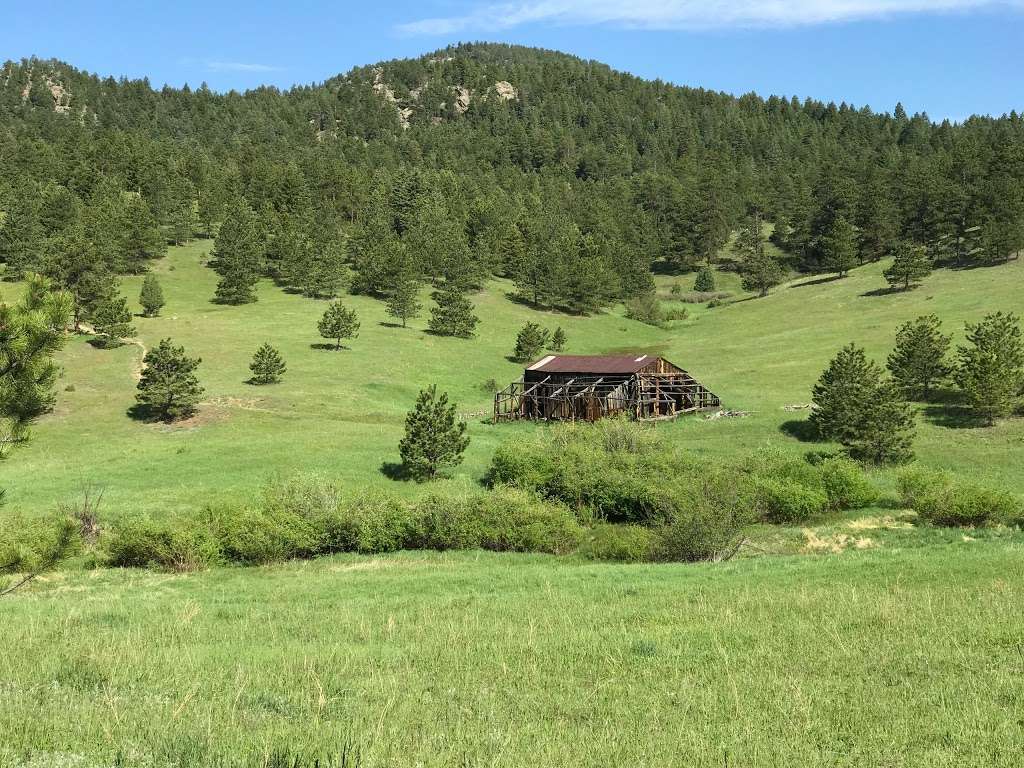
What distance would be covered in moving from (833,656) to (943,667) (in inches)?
59.7

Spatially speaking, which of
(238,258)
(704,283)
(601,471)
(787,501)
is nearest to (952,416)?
(787,501)

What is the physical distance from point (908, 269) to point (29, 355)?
110m

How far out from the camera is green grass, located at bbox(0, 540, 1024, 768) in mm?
8211

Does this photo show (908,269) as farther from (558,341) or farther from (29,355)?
(29,355)

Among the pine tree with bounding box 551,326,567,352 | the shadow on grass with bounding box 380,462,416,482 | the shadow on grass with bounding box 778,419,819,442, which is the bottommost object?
the shadow on grass with bounding box 380,462,416,482

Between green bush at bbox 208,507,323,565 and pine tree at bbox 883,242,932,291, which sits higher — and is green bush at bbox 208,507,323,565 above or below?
below

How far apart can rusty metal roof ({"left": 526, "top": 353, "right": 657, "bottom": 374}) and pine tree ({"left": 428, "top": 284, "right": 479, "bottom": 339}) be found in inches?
954

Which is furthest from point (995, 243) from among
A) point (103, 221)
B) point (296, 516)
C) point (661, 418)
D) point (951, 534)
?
point (103, 221)

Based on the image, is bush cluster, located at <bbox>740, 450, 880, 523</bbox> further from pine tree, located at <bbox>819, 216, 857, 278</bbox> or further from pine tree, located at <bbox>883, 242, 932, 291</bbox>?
pine tree, located at <bbox>819, 216, 857, 278</bbox>

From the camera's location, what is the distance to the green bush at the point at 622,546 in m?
31.7

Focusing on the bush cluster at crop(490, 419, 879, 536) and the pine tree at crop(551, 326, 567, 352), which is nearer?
the bush cluster at crop(490, 419, 879, 536)

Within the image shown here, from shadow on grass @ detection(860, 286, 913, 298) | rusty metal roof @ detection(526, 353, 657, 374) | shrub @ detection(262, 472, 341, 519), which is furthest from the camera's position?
shadow on grass @ detection(860, 286, 913, 298)

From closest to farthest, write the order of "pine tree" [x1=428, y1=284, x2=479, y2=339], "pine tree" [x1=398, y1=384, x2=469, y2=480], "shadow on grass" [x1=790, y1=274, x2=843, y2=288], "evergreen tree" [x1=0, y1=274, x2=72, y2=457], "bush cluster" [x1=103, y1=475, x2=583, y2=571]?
1. "evergreen tree" [x1=0, y1=274, x2=72, y2=457]
2. "bush cluster" [x1=103, y1=475, x2=583, y2=571]
3. "pine tree" [x1=398, y1=384, x2=469, y2=480]
4. "pine tree" [x1=428, y1=284, x2=479, y2=339]
5. "shadow on grass" [x1=790, y1=274, x2=843, y2=288]

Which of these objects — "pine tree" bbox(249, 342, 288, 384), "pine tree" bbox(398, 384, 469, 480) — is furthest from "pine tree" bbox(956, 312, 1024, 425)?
"pine tree" bbox(249, 342, 288, 384)
